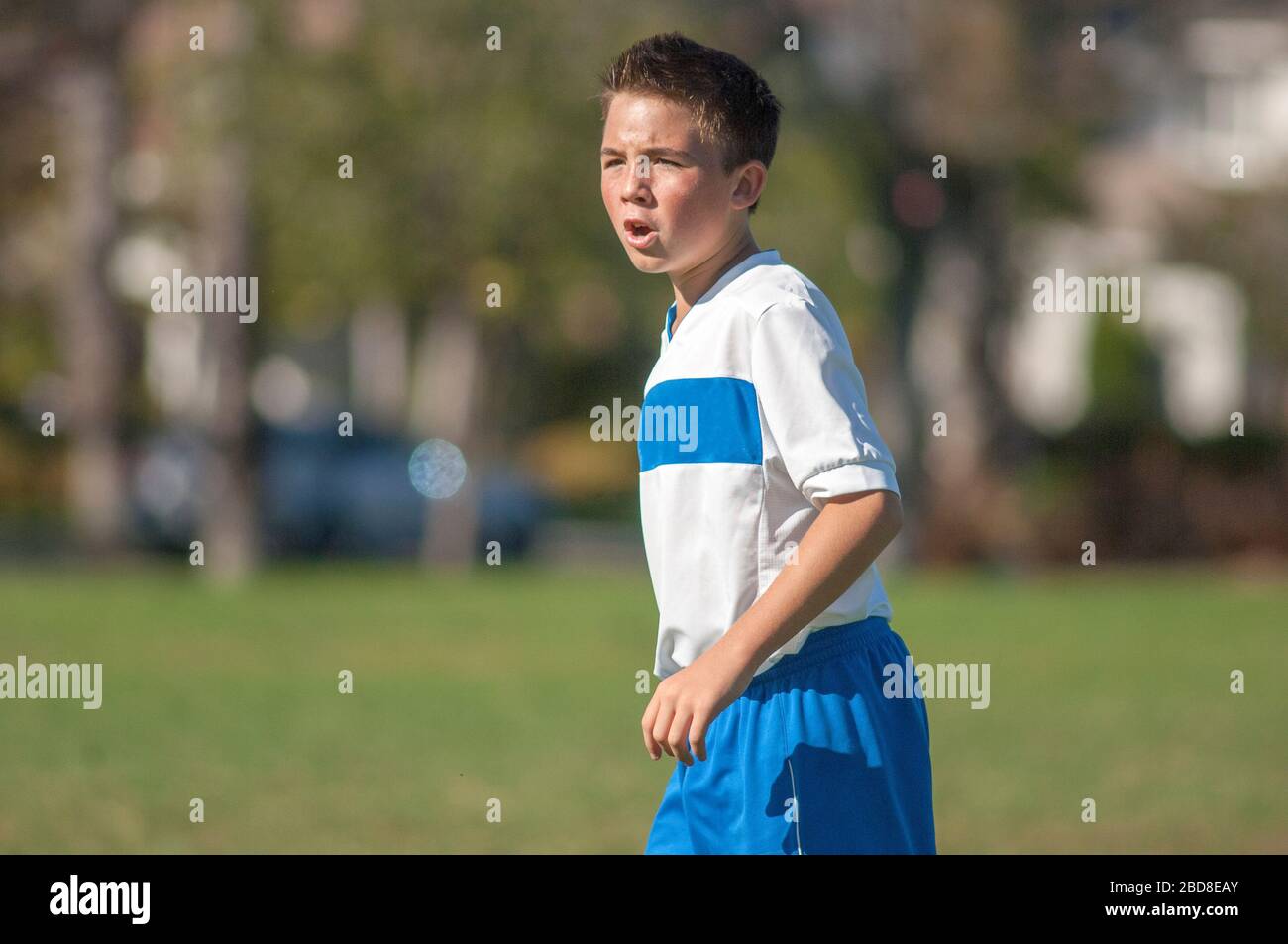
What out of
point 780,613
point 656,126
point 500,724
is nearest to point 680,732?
point 780,613

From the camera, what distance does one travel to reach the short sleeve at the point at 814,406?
2951 mm

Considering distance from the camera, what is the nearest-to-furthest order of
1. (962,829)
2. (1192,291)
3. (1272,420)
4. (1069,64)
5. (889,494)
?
(889,494)
(962,829)
(1069,64)
(1272,420)
(1192,291)

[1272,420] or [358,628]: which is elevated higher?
[1272,420]

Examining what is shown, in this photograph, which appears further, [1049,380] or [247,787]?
[1049,380]

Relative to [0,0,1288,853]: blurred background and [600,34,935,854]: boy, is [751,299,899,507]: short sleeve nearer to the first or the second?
[600,34,935,854]: boy

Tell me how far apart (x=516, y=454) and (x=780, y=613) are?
3246 cm

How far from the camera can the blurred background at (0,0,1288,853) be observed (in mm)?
8836

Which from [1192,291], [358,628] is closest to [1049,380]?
[1192,291]

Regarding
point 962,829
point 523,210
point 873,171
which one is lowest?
point 962,829

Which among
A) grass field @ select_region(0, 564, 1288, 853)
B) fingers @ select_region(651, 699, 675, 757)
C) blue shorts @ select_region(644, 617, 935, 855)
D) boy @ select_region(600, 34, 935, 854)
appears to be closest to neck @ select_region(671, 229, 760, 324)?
boy @ select_region(600, 34, 935, 854)

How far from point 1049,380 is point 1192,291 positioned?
4.46m

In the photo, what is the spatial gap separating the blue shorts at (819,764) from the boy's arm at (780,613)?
8.7 inches

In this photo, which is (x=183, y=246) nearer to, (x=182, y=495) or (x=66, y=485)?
Answer: (x=66, y=485)
